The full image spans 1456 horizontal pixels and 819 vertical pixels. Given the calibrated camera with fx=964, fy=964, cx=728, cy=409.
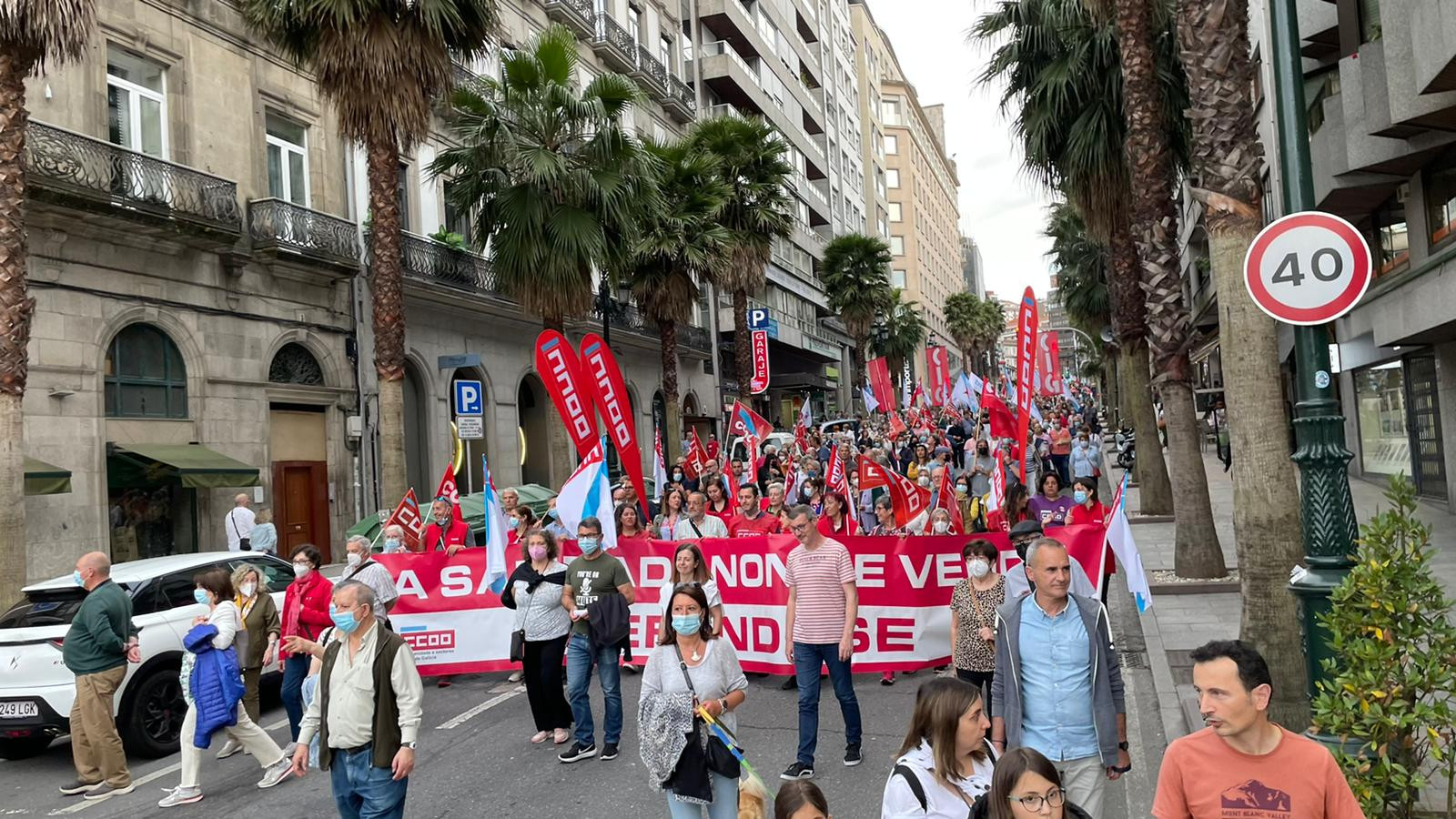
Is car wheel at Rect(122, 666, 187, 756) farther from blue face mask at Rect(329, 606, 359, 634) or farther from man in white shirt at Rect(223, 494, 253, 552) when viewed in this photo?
Answer: man in white shirt at Rect(223, 494, 253, 552)

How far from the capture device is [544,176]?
17000 mm

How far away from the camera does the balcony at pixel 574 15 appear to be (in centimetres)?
2914

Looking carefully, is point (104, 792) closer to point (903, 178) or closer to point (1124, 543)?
point (1124, 543)

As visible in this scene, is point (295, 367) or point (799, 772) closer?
point (799, 772)

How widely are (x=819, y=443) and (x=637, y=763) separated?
2103cm

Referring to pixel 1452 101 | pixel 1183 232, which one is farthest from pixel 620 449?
pixel 1183 232

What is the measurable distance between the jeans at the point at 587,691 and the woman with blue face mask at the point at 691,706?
2.28 metres

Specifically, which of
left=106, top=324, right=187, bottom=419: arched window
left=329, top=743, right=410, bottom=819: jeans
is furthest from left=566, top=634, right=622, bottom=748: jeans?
left=106, top=324, right=187, bottom=419: arched window

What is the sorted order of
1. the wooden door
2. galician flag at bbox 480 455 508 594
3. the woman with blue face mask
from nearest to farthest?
the woman with blue face mask < galician flag at bbox 480 455 508 594 < the wooden door

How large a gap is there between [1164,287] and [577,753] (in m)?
9.89

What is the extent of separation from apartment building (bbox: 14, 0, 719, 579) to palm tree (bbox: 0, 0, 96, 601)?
13.6 feet

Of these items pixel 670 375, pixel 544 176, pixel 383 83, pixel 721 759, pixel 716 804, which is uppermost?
pixel 383 83

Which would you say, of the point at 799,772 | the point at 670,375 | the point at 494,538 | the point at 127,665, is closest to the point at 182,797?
the point at 127,665

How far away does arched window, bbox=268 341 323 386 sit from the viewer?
19.0 metres
